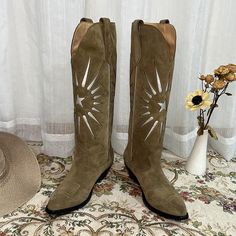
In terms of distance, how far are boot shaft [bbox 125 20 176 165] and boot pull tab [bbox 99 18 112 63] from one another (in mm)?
74

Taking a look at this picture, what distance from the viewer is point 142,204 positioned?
1025 millimetres

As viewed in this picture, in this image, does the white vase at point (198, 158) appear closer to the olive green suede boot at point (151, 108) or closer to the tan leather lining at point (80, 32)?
the olive green suede boot at point (151, 108)

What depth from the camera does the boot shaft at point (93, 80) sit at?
95cm

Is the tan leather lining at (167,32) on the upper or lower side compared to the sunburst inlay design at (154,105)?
upper

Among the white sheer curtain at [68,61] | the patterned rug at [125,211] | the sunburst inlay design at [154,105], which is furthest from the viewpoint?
the white sheer curtain at [68,61]

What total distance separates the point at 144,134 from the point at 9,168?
17.8 inches

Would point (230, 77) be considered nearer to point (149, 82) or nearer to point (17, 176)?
point (149, 82)

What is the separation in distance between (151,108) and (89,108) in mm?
201

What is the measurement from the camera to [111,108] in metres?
1.10

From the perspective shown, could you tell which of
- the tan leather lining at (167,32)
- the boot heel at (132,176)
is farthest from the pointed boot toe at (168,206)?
the tan leather lining at (167,32)

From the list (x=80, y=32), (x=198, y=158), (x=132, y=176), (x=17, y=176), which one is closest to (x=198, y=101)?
(x=198, y=158)

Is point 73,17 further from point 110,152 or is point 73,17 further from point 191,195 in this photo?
point 191,195

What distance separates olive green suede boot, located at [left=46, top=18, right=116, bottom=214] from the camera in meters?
0.95

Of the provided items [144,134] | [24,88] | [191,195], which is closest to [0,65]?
[24,88]
